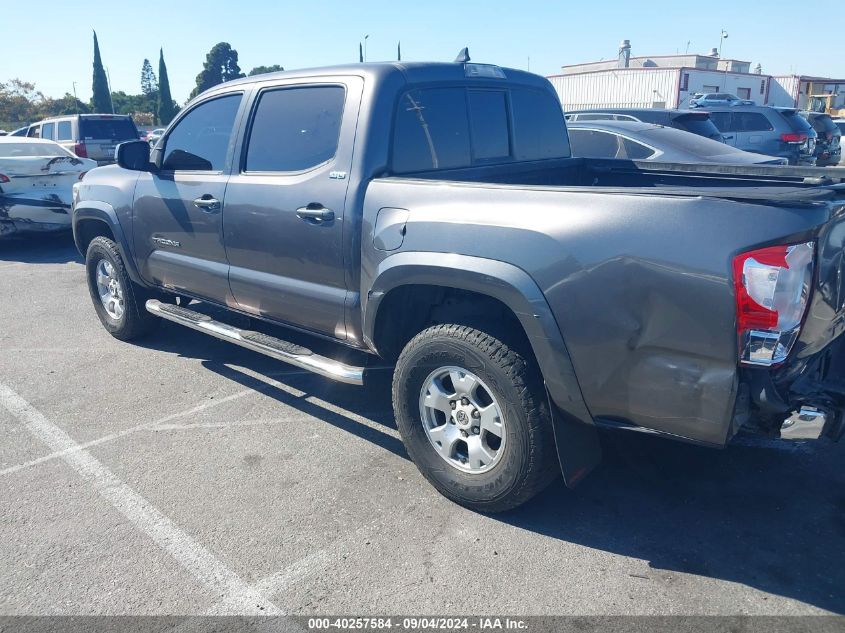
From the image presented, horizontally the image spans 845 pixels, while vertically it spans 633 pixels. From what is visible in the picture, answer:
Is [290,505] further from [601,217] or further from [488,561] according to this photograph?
[601,217]

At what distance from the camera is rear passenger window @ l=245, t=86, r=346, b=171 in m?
3.79

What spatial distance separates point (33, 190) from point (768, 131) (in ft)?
41.1

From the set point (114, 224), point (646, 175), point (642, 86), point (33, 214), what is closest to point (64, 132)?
point (33, 214)

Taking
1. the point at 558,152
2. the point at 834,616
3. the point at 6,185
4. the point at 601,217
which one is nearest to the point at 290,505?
the point at 601,217

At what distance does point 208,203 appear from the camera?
174 inches

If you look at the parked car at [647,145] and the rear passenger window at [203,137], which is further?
the parked car at [647,145]

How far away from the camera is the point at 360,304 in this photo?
3.64 meters

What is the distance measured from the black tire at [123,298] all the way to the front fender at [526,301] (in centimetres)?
336

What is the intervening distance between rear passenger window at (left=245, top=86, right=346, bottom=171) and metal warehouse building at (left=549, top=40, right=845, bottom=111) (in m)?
25.1

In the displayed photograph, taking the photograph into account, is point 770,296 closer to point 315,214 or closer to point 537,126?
point 315,214

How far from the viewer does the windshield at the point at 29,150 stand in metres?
9.93

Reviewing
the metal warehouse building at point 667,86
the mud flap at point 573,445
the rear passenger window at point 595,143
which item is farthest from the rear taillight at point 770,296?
the metal warehouse building at point 667,86

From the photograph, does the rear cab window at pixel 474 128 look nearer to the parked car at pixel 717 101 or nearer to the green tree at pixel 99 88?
the parked car at pixel 717 101

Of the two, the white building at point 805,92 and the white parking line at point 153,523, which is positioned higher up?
the white building at point 805,92
